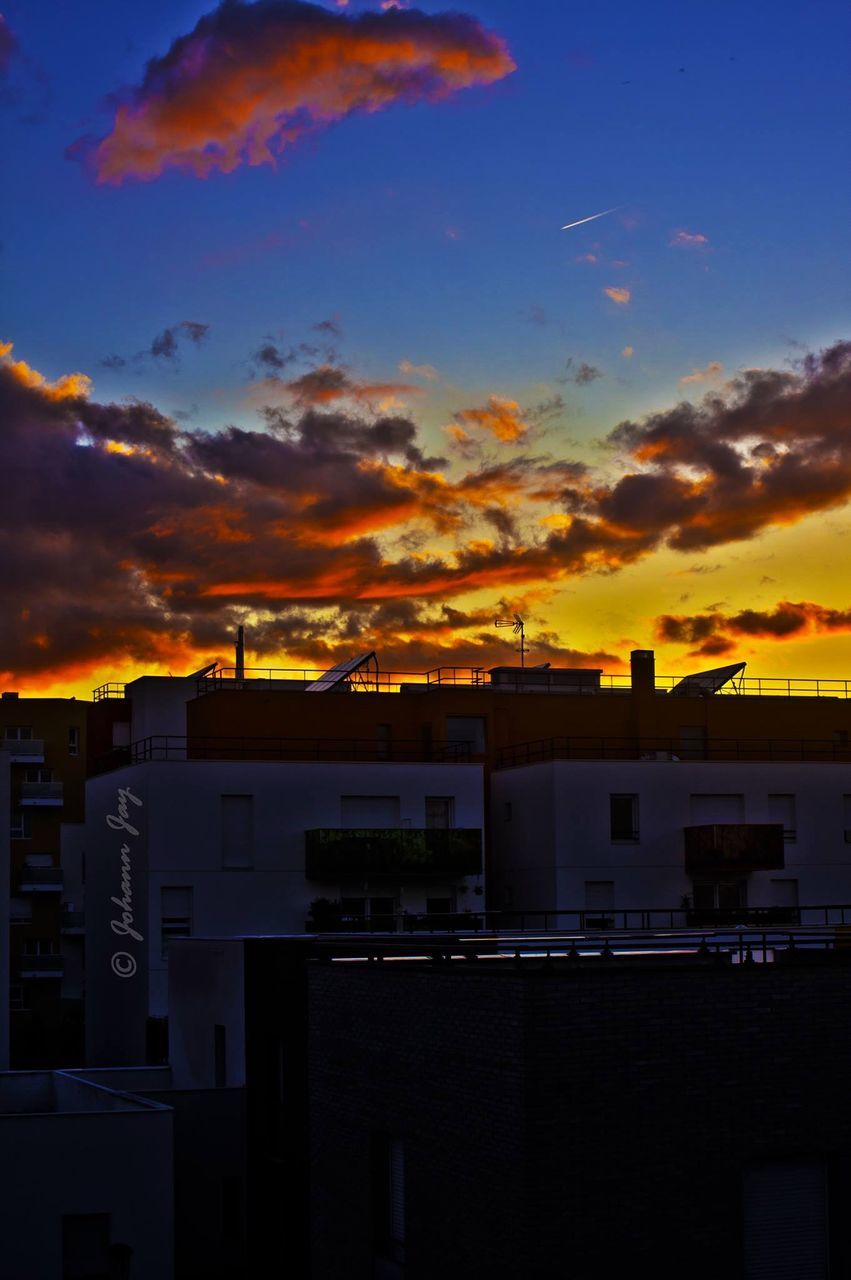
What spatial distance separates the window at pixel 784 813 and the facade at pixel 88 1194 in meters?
30.1

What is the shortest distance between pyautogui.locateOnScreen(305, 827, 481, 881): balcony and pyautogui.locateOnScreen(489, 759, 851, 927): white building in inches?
122

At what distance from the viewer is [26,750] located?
86.4 metres

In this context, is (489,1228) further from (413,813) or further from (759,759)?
(759,759)

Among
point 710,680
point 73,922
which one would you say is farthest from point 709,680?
point 73,922

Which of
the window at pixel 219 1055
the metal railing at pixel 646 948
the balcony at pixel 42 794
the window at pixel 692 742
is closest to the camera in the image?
the metal railing at pixel 646 948

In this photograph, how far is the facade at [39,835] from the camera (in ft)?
275

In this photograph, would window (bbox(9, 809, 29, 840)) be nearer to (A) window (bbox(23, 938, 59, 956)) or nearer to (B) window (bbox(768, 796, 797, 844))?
(A) window (bbox(23, 938, 59, 956))

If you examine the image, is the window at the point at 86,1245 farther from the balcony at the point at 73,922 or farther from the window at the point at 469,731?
the balcony at the point at 73,922

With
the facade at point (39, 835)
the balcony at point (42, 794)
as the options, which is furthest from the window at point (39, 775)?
the balcony at point (42, 794)

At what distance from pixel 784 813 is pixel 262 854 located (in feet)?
57.0

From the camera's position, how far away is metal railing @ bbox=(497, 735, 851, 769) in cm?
5947

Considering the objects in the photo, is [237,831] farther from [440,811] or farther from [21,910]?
[21,910]

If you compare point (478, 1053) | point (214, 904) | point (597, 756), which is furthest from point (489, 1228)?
point (597, 756)

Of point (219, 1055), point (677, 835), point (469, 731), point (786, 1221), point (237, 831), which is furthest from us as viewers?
point (469, 731)
